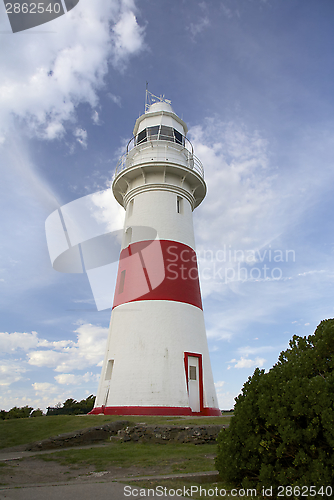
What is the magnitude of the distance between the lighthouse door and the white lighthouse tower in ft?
0.15

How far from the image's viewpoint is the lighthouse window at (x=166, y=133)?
72.8 ft

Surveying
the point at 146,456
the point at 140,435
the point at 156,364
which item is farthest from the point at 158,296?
the point at 146,456

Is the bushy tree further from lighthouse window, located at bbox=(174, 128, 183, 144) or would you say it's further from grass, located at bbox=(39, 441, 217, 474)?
lighthouse window, located at bbox=(174, 128, 183, 144)

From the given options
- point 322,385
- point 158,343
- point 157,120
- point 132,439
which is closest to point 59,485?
point 322,385

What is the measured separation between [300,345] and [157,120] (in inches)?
806

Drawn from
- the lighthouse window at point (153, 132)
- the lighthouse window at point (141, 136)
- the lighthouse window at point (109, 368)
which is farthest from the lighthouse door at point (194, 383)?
the lighthouse window at point (141, 136)

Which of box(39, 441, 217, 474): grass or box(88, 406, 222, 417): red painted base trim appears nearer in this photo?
box(39, 441, 217, 474): grass

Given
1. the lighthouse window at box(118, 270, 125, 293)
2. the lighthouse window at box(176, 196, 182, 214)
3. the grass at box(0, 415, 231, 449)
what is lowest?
the grass at box(0, 415, 231, 449)

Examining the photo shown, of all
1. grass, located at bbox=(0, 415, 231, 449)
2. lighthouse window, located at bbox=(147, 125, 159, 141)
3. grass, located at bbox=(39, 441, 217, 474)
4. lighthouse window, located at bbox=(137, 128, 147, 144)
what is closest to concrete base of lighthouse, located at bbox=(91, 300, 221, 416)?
grass, located at bbox=(0, 415, 231, 449)

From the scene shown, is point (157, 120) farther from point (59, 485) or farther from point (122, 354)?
point (59, 485)

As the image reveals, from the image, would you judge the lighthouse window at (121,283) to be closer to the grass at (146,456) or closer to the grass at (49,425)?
the grass at (49,425)

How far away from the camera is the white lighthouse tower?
50.5 feet

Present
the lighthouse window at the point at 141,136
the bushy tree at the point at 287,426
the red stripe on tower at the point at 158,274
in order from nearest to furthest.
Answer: the bushy tree at the point at 287,426
the red stripe on tower at the point at 158,274
the lighthouse window at the point at 141,136

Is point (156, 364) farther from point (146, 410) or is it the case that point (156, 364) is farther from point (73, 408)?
point (73, 408)
